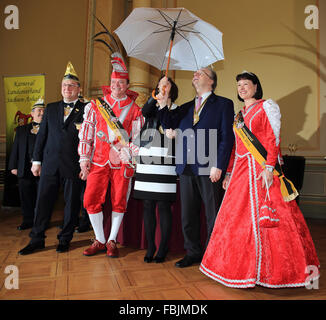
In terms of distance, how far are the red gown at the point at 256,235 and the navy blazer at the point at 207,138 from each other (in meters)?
0.12

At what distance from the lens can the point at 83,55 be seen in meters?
5.42

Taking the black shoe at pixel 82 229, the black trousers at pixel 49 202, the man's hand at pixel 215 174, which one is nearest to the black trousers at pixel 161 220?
the man's hand at pixel 215 174

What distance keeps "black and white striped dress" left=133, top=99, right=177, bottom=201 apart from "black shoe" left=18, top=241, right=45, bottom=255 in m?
0.98

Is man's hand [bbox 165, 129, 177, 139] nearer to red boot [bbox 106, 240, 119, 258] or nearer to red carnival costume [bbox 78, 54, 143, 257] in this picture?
red carnival costume [bbox 78, 54, 143, 257]

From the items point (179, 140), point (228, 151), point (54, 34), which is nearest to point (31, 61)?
point (54, 34)

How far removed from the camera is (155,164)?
7.00ft

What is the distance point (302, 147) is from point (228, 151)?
333cm

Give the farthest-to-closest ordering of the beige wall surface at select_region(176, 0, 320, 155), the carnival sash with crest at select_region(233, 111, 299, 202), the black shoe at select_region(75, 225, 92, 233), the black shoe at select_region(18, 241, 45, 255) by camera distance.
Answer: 1. the beige wall surface at select_region(176, 0, 320, 155)
2. the black shoe at select_region(75, 225, 92, 233)
3. the black shoe at select_region(18, 241, 45, 255)
4. the carnival sash with crest at select_region(233, 111, 299, 202)

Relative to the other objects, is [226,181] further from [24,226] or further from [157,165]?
[24,226]

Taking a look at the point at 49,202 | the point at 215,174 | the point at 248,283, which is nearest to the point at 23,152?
the point at 49,202

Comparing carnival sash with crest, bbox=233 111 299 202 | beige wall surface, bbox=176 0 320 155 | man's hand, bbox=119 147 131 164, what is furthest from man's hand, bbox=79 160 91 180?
beige wall surface, bbox=176 0 320 155

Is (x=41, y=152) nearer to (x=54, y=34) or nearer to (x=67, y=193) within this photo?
(x=67, y=193)

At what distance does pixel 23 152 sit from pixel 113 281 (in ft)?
7.44

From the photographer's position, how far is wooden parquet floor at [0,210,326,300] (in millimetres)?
1637
